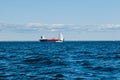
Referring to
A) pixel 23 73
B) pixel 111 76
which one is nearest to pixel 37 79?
pixel 23 73

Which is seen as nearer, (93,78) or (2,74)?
(93,78)

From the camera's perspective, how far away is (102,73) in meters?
42.9

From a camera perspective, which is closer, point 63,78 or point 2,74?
point 63,78

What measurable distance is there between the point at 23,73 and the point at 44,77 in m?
4.13

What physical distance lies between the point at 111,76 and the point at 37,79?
826cm

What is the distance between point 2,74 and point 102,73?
38.4 feet

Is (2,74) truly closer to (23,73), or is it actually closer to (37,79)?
(23,73)

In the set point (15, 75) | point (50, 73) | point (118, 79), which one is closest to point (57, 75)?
point (50, 73)

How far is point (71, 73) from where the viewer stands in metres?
42.5

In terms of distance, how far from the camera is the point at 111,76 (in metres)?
39.7

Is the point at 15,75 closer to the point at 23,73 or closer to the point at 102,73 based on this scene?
the point at 23,73

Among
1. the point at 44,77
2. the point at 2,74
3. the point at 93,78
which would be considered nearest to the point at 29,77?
the point at 44,77

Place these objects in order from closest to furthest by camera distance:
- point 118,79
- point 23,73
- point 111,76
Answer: point 118,79
point 111,76
point 23,73

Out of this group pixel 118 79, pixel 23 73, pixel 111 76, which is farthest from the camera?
pixel 23 73
